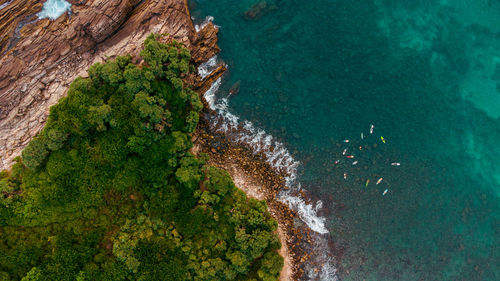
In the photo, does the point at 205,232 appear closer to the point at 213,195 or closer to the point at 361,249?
the point at 213,195

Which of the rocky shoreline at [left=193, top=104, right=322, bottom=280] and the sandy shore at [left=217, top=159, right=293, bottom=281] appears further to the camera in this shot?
the rocky shoreline at [left=193, top=104, right=322, bottom=280]

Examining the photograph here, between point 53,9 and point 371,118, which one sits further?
point 371,118

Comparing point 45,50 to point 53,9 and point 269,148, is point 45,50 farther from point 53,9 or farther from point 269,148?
point 269,148

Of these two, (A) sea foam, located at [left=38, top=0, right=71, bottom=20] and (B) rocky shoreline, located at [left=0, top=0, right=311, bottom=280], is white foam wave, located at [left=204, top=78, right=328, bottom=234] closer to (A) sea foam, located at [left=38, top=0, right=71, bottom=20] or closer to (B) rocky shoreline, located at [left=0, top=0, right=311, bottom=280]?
(B) rocky shoreline, located at [left=0, top=0, right=311, bottom=280]

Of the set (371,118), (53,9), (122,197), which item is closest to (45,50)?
(53,9)

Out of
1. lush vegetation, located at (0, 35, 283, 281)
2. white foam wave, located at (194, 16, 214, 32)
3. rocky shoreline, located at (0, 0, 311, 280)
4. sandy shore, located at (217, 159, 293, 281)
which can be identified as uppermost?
rocky shoreline, located at (0, 0, 311, 280)

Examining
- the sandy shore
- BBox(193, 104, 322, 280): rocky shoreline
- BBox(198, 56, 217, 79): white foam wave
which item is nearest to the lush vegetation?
the sandy shore

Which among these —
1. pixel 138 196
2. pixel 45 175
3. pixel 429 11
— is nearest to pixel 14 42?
pixel 45 175
